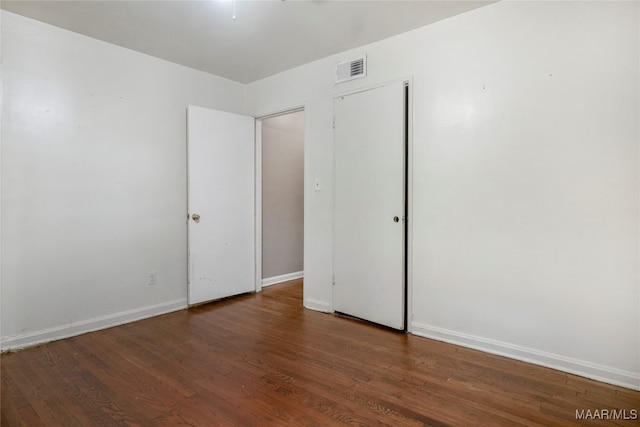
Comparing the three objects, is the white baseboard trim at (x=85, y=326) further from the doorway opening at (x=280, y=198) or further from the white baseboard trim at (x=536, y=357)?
the white baseboard trim at (x=536, y=357)

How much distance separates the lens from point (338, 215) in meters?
3.36

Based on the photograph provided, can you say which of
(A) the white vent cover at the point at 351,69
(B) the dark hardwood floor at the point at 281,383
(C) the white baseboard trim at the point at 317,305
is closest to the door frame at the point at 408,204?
(B) the dark hardwood floor at the point at 281,383

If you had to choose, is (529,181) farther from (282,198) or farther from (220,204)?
(282,198)

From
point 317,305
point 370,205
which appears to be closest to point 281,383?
point 317,305

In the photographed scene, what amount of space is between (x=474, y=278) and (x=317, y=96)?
2.27 m

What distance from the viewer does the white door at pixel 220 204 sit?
3627 mm

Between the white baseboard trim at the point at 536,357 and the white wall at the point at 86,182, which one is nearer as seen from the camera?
the white baseboard trim at the point at 536,357

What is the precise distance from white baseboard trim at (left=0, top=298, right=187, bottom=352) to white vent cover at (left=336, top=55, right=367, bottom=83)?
111 inches

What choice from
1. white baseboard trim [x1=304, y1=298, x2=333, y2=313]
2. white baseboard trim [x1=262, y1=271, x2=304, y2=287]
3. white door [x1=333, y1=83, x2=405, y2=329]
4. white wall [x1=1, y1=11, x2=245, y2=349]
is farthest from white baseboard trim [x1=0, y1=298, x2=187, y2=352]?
white door [x1=333, y1=83, x2=405, y2=329]

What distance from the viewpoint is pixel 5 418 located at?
176cm

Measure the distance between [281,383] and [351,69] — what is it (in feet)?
8.89

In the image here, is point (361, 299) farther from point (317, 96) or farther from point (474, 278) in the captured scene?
point (317, 96)

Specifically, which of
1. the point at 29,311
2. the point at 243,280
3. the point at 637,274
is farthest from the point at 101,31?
the point at 637,274

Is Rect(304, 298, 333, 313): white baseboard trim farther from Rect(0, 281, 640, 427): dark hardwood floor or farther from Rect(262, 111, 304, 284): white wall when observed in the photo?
Rect(262, 111, 304, 284): white wall
